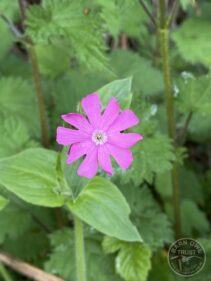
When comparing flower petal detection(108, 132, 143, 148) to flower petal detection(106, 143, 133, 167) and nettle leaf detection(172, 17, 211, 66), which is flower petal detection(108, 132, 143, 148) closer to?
flower petal detection(106, 143, 133, 167)

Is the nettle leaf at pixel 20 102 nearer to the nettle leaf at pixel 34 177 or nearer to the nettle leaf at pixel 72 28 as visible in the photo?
the nettle leaf at pixel 72 28

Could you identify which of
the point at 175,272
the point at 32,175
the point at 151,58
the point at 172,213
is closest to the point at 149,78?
the point at 151,58

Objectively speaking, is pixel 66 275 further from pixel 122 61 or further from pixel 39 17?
pixel 122 61

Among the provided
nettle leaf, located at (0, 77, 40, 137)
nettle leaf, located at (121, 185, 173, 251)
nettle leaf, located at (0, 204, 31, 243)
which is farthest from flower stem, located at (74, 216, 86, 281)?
nettle leaf, located at (0, 77, 40, 137)

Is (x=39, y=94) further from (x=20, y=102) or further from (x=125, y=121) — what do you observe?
(x=125, y=121)

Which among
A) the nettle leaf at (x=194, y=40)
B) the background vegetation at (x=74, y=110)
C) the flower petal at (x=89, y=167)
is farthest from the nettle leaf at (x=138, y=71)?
the flower petal at (x=89, y=167)
